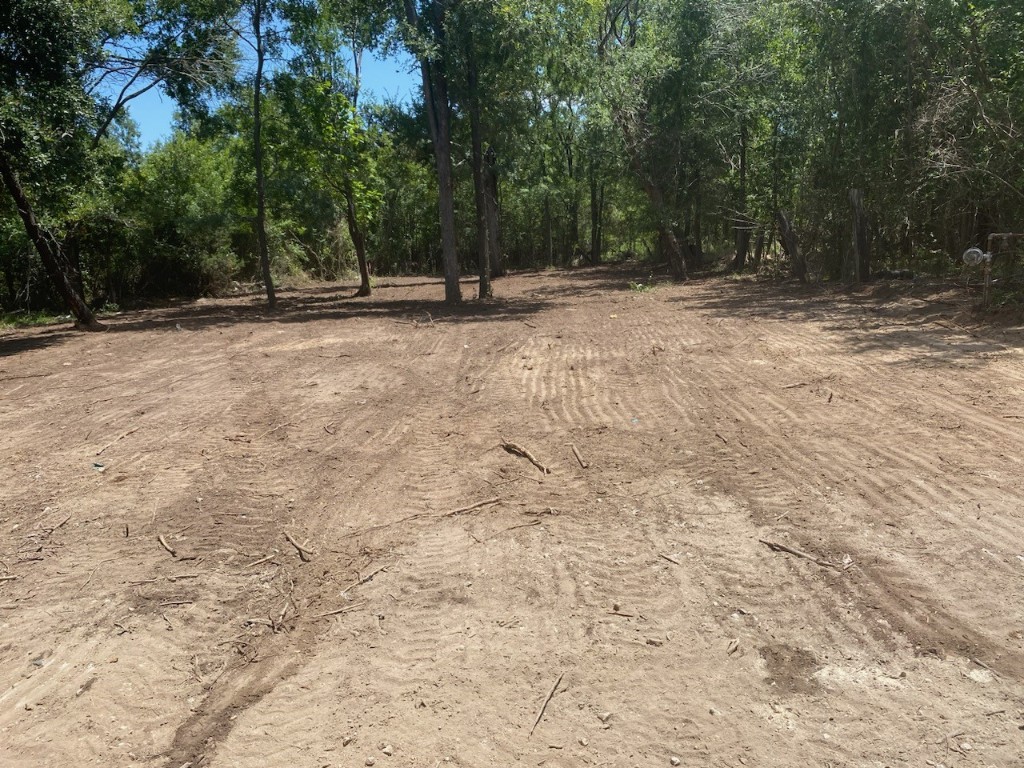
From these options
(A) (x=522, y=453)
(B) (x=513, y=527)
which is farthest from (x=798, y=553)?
(A) (x=522, y=453)

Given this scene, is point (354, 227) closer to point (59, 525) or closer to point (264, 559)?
point (59, 525)

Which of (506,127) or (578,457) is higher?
(506,127)

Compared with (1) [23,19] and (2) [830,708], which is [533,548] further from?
(1) [23,19]

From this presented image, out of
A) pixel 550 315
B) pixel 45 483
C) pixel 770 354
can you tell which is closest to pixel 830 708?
pixel 45 483

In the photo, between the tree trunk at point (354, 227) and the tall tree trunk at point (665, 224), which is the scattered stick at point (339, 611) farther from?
the tall tree trunk at point (665, 224)

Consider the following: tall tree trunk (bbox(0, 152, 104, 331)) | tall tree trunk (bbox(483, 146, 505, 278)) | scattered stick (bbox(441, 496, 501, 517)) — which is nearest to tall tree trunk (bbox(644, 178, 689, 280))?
tall tree trunk (bbox(483, 146, 505, 278))

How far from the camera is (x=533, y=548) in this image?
467 centimetres

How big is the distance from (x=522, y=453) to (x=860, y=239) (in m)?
14.0

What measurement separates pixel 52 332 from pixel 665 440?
610 inches

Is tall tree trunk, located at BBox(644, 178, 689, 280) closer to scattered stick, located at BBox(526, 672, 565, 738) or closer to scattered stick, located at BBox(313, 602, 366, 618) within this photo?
scattered stick, located at BBox(313, 602, 366, 618)

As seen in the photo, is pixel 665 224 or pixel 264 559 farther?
pixel 665 224

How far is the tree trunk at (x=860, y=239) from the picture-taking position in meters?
16.9

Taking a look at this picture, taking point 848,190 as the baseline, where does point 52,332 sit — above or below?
below

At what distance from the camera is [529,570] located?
4.42 meters
